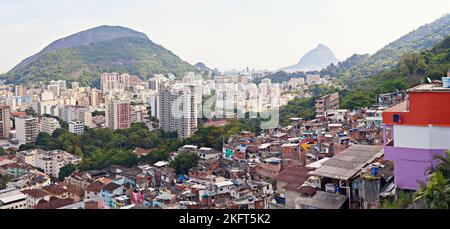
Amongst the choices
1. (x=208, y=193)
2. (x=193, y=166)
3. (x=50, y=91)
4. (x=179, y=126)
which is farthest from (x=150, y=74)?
(x=208, y=193)

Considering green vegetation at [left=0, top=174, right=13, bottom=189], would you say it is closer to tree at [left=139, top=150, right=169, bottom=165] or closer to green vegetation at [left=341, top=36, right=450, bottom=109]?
tree at [left=139, top=150, right=169, bottom=165]

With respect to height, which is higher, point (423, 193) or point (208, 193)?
point (423, 193)

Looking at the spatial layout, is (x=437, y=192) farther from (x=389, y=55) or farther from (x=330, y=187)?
(x=389, y=55)

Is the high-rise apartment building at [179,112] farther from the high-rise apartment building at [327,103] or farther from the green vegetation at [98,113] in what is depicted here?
the green vegetation at [98,113]

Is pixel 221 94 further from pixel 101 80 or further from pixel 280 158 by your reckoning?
pixel 101 80

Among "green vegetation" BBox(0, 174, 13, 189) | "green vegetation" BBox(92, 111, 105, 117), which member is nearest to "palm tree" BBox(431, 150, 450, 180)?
"green vegetation" BBox(0, 174, 13, 189)

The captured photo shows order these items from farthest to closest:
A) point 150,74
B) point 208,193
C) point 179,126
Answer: point 150,74, point 179,126, point 208,193

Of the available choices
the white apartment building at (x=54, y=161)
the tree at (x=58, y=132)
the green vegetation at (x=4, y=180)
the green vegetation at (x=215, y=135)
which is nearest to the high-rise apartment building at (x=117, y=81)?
the tree at (x=58, y=132)
